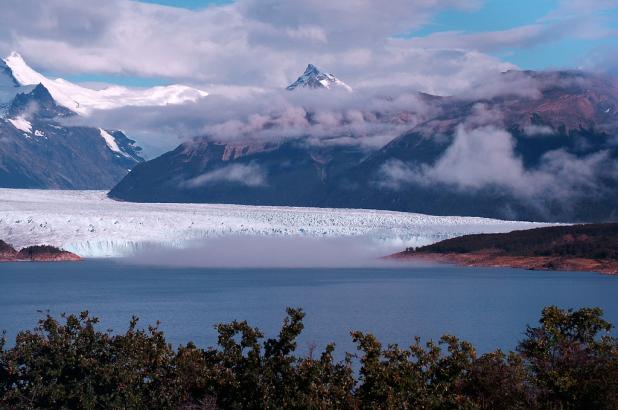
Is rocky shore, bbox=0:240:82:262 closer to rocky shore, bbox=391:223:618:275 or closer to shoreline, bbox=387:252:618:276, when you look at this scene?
shoreline, bbox=387:252:618:276

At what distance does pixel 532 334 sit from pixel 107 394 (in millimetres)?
11290

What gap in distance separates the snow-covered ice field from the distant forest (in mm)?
2448

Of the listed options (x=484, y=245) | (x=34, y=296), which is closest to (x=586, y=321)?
(x=34, y=296)

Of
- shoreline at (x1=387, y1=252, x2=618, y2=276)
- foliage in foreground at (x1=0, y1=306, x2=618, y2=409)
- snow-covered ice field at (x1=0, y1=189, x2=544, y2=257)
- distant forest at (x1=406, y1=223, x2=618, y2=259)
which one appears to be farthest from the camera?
distant forest at (x1=406, y1=223, x2=618, y2=259)

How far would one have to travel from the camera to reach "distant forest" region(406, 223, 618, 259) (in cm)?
12621

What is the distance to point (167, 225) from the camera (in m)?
112

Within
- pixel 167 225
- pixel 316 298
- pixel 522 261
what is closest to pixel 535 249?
pixel 522 261

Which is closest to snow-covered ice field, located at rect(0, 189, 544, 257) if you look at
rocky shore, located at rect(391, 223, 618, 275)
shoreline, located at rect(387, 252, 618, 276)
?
rocky shore, located at rect(391, 223, 618, 275)

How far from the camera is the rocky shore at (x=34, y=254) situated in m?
113

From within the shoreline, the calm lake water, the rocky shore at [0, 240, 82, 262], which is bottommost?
the calm lake water

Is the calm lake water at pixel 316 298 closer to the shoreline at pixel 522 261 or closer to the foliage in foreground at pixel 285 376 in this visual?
the shoreline at pixel 522 261

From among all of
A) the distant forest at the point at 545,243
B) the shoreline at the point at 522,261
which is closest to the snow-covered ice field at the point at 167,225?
the distant forest at the point at 545,243

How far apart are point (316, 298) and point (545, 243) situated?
6352 centimetres

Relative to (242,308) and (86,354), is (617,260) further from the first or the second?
(86,354)
